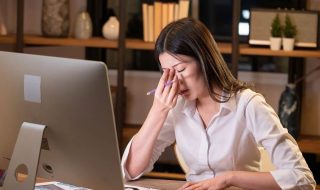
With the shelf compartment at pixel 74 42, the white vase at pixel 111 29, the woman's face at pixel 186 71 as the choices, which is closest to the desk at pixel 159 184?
the woman's face at pixel 186 71

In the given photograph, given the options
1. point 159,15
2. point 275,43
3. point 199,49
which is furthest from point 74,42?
point 199,49

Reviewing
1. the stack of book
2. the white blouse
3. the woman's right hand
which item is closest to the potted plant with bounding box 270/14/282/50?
the stack of book

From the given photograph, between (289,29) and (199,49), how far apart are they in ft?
5.79

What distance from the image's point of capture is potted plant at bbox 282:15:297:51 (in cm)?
349

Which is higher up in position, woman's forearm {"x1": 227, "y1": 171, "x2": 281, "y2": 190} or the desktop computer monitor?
the desktop computer monitor

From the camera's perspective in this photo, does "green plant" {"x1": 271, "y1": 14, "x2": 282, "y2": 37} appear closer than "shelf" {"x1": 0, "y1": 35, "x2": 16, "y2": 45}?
Yes

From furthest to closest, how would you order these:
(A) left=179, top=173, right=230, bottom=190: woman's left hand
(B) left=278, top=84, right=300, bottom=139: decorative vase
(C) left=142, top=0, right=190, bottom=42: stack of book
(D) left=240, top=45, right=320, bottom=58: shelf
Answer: (C) left=142, top=0, right=190, bottom=42: stack of book, (B) left=278, top=84, right=300, bottom=139: decorative vase, (D) left=240, top=45, right=320, bottom=58: shelf, (A) left=179, top=173, right=230, bottom=190: woman's left hand

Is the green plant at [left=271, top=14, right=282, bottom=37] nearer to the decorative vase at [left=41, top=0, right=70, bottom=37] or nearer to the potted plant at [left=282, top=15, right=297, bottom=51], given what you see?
the potted plant at [left=282, top=15, right=297, bottom=51]

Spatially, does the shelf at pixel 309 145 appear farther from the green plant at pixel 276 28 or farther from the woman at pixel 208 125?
the woman at pixel 208 125

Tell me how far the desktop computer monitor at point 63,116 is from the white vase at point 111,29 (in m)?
2.27

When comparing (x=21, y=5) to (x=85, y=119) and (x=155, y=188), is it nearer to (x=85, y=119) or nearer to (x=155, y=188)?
(x=155, y=188)

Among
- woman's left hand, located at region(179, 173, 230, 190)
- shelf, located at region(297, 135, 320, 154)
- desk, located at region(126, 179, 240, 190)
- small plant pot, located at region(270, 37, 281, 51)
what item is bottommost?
shelf, located at region(297, 135, 320, 154)

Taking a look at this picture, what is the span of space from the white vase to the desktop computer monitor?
2270 millimetres

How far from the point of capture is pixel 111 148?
1.47 m
